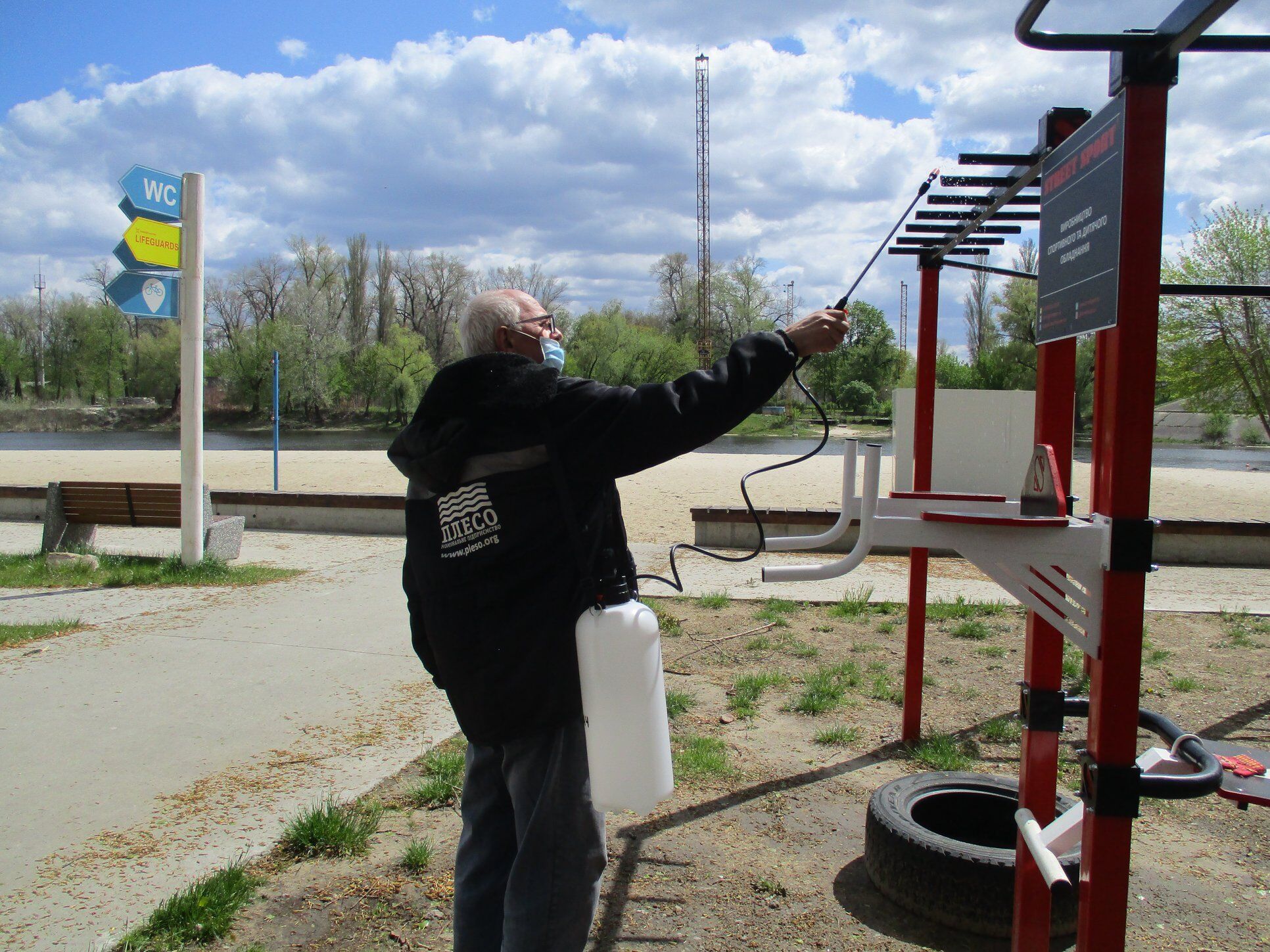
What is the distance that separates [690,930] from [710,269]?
82.6 m

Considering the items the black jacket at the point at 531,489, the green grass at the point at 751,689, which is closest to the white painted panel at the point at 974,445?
the green grass at the point at 751,689

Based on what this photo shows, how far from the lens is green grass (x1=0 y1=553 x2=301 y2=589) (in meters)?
7.55

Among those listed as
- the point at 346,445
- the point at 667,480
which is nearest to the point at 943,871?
the point at 667,480

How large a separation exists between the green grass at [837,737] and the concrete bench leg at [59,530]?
24.6ft

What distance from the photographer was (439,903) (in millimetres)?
2818

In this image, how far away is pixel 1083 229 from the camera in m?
1.79

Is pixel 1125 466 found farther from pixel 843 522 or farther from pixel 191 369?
pixel 191 369

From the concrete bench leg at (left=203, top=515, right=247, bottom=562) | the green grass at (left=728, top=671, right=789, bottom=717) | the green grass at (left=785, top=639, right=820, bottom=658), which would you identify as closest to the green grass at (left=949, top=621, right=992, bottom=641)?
the green grass at (left=785, top=639, right=820, bottom=658)

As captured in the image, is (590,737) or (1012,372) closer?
(590,737)

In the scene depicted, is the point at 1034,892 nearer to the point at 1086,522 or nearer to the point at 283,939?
the point at 1086,522

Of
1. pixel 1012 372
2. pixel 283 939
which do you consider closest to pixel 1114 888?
pixel 283 939

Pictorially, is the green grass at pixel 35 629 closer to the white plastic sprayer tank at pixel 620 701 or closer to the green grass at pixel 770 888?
the green grass at pixel 770 888

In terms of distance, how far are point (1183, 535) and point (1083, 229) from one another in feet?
27.5

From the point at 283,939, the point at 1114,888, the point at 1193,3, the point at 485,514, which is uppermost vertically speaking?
the point at 1193,3
